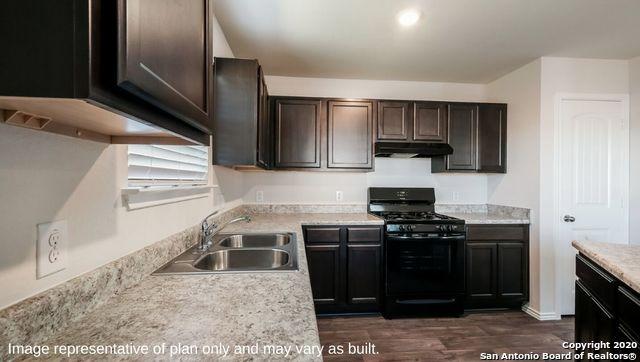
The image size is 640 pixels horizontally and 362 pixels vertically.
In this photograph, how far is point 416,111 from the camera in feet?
9.96

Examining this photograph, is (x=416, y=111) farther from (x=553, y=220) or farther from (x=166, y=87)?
A: (x=166, y=87)

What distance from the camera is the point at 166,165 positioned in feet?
4.69

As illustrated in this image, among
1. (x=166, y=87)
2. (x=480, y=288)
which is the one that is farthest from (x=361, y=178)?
(x=166, y=87)

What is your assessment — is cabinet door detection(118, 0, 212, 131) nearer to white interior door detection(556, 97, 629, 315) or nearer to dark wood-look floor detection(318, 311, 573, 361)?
dark wood-look floor detection(318, 311, 573, 361)

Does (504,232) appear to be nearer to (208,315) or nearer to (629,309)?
(629,309)

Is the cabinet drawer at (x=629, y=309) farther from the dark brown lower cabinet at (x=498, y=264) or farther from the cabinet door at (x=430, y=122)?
the cabinet door at (x=430, y=122)

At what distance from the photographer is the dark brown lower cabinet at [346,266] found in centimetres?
268

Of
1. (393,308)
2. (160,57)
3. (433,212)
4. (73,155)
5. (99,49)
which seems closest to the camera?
(99,49)

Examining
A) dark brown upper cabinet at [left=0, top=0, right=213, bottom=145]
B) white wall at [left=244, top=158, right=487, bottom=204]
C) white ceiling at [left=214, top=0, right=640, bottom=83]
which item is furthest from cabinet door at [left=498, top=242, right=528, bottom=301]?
dark brown upper cabinet at [left=0, top=0, right=213, bottom=145]

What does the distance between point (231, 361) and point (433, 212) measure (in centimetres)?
306

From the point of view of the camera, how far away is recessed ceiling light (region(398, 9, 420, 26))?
1.99m

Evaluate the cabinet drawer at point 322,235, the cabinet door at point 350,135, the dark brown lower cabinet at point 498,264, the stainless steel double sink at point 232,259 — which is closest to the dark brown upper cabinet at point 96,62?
the stainless steel double sink at point 232,259

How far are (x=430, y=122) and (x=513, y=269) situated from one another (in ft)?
5.59

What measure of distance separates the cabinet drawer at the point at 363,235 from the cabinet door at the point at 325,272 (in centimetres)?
16
